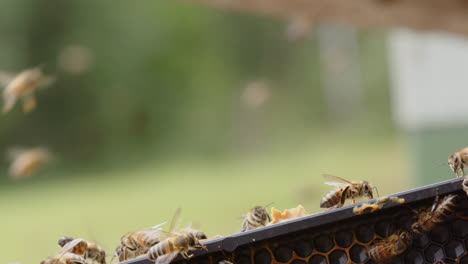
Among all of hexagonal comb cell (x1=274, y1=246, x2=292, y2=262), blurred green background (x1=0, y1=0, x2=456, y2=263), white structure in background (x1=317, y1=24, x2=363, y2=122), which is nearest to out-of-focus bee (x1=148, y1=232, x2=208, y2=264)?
hexagonal comb cell (x1=274, y1=246, x2=292, y2=262)

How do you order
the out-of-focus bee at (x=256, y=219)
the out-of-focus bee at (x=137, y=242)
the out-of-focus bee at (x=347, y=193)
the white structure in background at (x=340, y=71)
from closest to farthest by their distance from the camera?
A: the out-of-focus bee at (x=137, y=242)
the out-of-focus bee at (x=347, y=193)
the out-of-focus bee at (x=256, y=219)
the white structure in background at (x=340, y=71)

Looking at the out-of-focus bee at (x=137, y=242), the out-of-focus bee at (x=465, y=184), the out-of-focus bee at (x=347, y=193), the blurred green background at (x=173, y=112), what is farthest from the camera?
the blurred green background at (x=173, y=112)

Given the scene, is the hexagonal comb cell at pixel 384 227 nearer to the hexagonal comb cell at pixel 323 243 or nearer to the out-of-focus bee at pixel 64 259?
the hexagonal comb cell at pixel 323 243

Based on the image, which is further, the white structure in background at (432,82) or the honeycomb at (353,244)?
the white structure in background at (432,82)

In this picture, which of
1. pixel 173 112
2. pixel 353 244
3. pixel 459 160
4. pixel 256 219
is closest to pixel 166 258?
pixel 353 244

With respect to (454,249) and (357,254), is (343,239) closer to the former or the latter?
(357,254)

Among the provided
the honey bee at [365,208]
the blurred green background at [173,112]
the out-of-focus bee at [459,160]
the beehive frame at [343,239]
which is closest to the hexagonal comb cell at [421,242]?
the beehive frame at [343,239]

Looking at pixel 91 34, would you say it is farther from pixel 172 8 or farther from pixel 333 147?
pixel 333 147

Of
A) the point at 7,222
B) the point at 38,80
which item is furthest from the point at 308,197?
the point at 7,222

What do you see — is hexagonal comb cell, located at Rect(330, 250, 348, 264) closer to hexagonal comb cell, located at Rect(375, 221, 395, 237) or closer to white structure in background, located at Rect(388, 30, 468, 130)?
hexagonal comb cell, located at Rect(375, 221, 395, 237)
